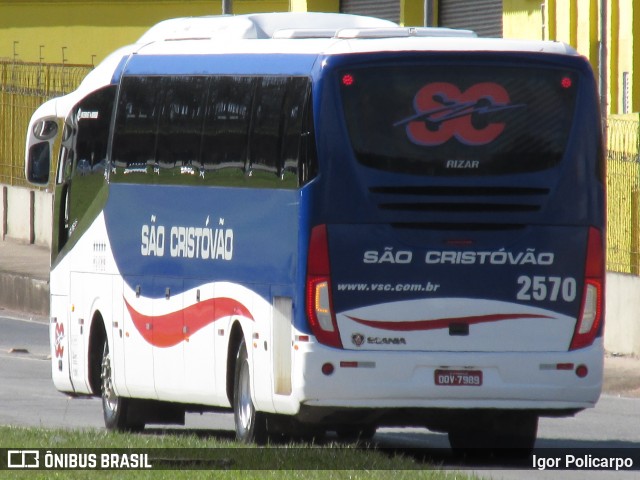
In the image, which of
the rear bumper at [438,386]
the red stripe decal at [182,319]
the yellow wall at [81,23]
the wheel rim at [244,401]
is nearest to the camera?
the rear bumper at [438,386]

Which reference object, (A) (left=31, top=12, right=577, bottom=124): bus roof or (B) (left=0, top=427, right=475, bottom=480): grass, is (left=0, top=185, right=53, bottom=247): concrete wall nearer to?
(A) (left=31, top=12, right=577, bottom=124): bus roof

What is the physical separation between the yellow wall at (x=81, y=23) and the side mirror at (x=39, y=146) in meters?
31.8

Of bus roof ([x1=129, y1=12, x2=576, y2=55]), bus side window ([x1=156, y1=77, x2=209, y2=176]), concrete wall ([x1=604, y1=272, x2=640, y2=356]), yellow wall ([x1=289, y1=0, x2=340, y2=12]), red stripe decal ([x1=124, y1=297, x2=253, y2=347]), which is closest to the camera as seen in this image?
bus roof ([x1=129, y1=12, x2=576, y2=55])

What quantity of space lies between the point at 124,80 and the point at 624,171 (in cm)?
835

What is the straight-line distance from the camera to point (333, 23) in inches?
655

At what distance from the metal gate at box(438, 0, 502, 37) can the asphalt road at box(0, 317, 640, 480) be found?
17745 millimetres

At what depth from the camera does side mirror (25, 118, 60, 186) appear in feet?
60.6

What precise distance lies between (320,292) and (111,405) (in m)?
4.07

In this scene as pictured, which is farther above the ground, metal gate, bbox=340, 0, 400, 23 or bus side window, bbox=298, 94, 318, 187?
bus side window, bbox=298, 94, 318, 187

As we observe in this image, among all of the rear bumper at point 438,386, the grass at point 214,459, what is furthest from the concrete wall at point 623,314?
the grass at point 214,459

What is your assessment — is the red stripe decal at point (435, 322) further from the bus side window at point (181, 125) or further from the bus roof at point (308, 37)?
the bus side window at point (181, 125)

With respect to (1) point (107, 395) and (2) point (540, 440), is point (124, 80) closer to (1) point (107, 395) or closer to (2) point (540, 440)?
(1) point (107, 395)

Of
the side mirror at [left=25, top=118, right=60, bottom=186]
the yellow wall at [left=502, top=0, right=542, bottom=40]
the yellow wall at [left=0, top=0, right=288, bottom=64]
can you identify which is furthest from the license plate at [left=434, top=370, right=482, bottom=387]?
the yellow wall at [left=0, top=0, right=288, bottom=64]

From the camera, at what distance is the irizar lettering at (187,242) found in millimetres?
14523
